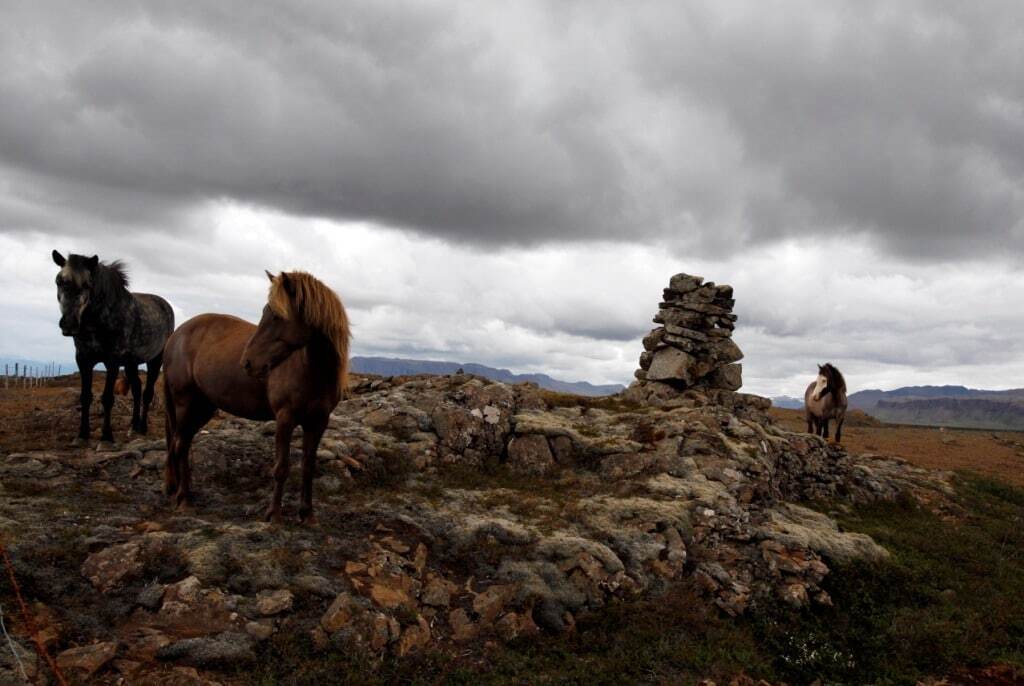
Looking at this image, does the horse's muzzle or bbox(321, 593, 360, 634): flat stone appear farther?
the horse's muzzle

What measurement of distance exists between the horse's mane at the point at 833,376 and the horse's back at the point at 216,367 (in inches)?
1010

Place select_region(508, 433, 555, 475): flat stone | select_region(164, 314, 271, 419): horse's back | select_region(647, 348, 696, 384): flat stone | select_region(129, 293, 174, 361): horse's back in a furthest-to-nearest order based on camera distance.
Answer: select_region(647, 348, 696, 384): flat stone → select_region(129, 293, 174, 361): horse's back → select_region(508, 433, 555, 475): flat stone → select_region(164, 314, 271, 419): horse's back

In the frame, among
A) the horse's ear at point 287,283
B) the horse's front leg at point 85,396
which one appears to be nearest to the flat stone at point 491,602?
the horse's ear at point 287,283

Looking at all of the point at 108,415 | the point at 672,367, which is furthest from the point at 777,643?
the point at 672,367

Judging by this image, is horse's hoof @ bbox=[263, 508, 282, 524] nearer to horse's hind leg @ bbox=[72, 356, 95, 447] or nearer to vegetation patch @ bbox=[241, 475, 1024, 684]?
vegetation patch @ bbox=[241, 475, 1024, 684]

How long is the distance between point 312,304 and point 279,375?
1.41 m

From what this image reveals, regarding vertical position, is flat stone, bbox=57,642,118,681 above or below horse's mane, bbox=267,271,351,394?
below

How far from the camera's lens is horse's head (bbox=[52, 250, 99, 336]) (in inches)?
519

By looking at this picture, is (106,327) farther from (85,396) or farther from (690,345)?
(690,345)

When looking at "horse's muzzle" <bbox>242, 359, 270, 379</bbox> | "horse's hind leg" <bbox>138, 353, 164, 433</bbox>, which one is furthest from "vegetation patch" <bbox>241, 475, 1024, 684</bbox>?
"horse's hind leg" <bbox>138, 353, 164, 433</bbox>

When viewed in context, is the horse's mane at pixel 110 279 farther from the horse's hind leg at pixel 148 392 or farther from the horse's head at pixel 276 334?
the horse's head at pixel 276 334

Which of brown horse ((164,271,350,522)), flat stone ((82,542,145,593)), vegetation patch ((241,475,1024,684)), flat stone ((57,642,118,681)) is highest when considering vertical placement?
brown horse ((164,271,350,522))

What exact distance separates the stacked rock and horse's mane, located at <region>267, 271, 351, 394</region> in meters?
18.9

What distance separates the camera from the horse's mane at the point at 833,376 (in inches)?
1058
